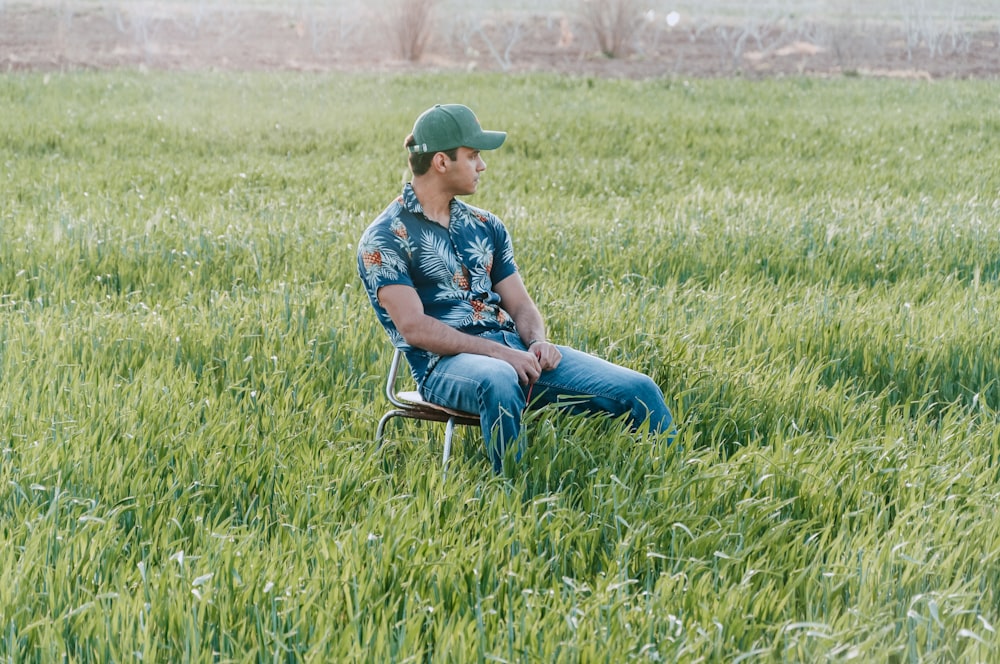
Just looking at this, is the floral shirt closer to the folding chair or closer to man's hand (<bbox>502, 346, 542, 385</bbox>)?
the folding chair

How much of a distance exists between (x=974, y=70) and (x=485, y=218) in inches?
1041

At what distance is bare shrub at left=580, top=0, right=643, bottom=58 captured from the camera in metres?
26.9

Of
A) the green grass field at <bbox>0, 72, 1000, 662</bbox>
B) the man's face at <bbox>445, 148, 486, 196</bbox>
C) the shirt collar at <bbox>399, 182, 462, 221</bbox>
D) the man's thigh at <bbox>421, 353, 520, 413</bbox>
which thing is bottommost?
the green grass field at <bbox>0, 72, 1000, 662</bbox>

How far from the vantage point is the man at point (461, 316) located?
358cm

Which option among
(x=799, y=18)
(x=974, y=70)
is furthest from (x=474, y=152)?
(x=799, y=18)

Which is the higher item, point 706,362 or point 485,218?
point 485,218

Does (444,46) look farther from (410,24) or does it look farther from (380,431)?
(380,431)

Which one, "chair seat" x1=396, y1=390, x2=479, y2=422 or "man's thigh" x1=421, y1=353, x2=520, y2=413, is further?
"chair seat" x1=396, y1=390, x2=479, y2=422

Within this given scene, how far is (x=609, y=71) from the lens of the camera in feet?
76.8

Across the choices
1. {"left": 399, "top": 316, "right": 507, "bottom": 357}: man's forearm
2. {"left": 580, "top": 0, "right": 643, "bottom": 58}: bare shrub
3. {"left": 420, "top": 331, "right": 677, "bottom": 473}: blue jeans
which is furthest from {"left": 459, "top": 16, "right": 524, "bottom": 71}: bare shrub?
{"left": 399, "top": 316, "right": 507, "bottom": 357}: man's forearm

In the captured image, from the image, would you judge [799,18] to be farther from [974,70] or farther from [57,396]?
[57,396]

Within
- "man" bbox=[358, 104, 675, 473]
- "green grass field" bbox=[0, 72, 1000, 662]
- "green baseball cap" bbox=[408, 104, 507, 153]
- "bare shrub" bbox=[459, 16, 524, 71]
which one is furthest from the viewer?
"bare shrub" bbox=[459, 16, 524, 71]

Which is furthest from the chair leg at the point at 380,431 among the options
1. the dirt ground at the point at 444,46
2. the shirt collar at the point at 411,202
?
the dirt ground at the point at 444,46

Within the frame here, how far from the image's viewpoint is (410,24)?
85.9 ft
